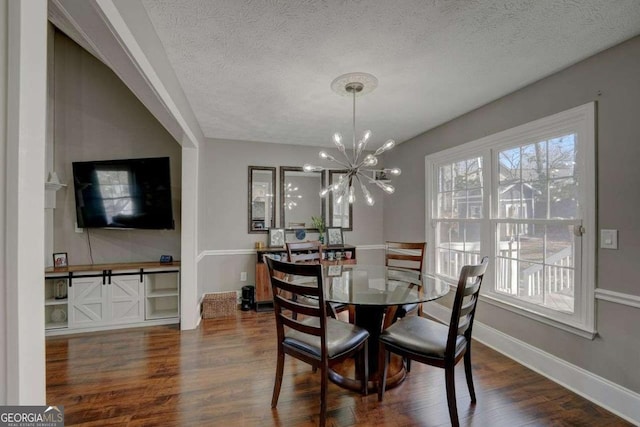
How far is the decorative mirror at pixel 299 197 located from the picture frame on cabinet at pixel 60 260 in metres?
2.63

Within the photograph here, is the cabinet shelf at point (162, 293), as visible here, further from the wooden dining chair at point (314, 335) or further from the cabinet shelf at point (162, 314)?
the wooden dining chair at point (314, 335)

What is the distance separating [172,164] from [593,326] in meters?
4.49

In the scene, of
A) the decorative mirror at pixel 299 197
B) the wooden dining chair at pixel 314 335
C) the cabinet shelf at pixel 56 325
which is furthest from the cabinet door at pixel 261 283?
the cabinet shelf at pixel 56 325

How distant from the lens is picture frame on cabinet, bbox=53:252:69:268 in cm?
335

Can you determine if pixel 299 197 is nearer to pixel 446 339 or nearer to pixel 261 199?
pixel 261 199

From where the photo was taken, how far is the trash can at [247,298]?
4055 mm

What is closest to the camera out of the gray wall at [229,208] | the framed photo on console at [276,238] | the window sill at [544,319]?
the window sill at [544,319]

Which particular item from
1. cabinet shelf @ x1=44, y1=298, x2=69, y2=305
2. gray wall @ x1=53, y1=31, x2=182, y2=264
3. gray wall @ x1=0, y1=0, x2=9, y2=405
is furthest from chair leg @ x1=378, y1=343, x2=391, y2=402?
cabinet shelf @ x1=44, y1=298, x2=69, y2=305

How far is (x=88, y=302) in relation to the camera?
3230 millimetres

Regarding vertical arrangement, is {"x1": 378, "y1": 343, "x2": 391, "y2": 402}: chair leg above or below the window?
below

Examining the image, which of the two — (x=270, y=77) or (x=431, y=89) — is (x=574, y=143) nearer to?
(x=431, y=89)

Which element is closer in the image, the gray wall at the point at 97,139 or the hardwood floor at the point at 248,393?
the hardwood floor at the point at 248,393

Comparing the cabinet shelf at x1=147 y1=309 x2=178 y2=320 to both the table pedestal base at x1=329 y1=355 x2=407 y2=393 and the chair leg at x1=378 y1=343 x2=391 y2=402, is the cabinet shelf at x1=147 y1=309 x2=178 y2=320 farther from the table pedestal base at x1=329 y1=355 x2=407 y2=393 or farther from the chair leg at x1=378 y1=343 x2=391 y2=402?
the chair leg at x1=378 y1=343 x2=391 y2=402

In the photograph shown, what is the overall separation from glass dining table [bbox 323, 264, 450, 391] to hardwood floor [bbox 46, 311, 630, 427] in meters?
0.11
